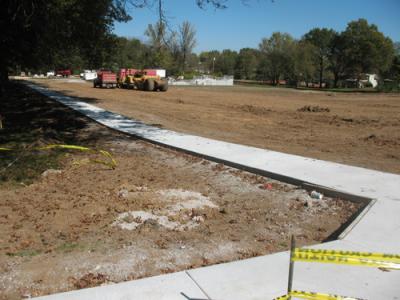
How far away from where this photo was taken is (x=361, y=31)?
9938 cm

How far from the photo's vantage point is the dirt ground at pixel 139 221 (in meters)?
4.77

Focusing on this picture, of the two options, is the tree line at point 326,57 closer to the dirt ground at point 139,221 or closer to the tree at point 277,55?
the tree at point 277,55

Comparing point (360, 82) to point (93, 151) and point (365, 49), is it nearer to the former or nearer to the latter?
point (365, 49)

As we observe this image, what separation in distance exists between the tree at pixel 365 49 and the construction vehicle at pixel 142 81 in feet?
220

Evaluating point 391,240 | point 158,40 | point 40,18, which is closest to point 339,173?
point 391,240

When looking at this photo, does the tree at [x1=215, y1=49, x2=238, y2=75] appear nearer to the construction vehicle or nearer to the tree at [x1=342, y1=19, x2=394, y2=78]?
the tree at [x1=342, y1=19, x2=394, y2=78]

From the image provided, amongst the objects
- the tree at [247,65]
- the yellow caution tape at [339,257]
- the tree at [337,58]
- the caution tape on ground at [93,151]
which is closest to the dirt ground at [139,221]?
the caution tape on ground at [93,151]

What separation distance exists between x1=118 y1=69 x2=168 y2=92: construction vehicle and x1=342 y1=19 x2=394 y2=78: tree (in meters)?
67.0

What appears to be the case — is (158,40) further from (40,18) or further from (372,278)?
(372,278)

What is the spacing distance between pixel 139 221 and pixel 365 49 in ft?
328

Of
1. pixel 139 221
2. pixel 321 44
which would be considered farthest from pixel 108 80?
pixel 321 44

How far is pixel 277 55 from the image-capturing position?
101 metres

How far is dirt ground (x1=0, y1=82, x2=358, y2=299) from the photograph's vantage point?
15.6ft

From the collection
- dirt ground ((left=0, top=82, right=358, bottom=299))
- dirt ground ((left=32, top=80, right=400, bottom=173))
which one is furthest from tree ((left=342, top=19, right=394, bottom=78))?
dirt ground ((left=0, top=82, right=358, bottom=299))
